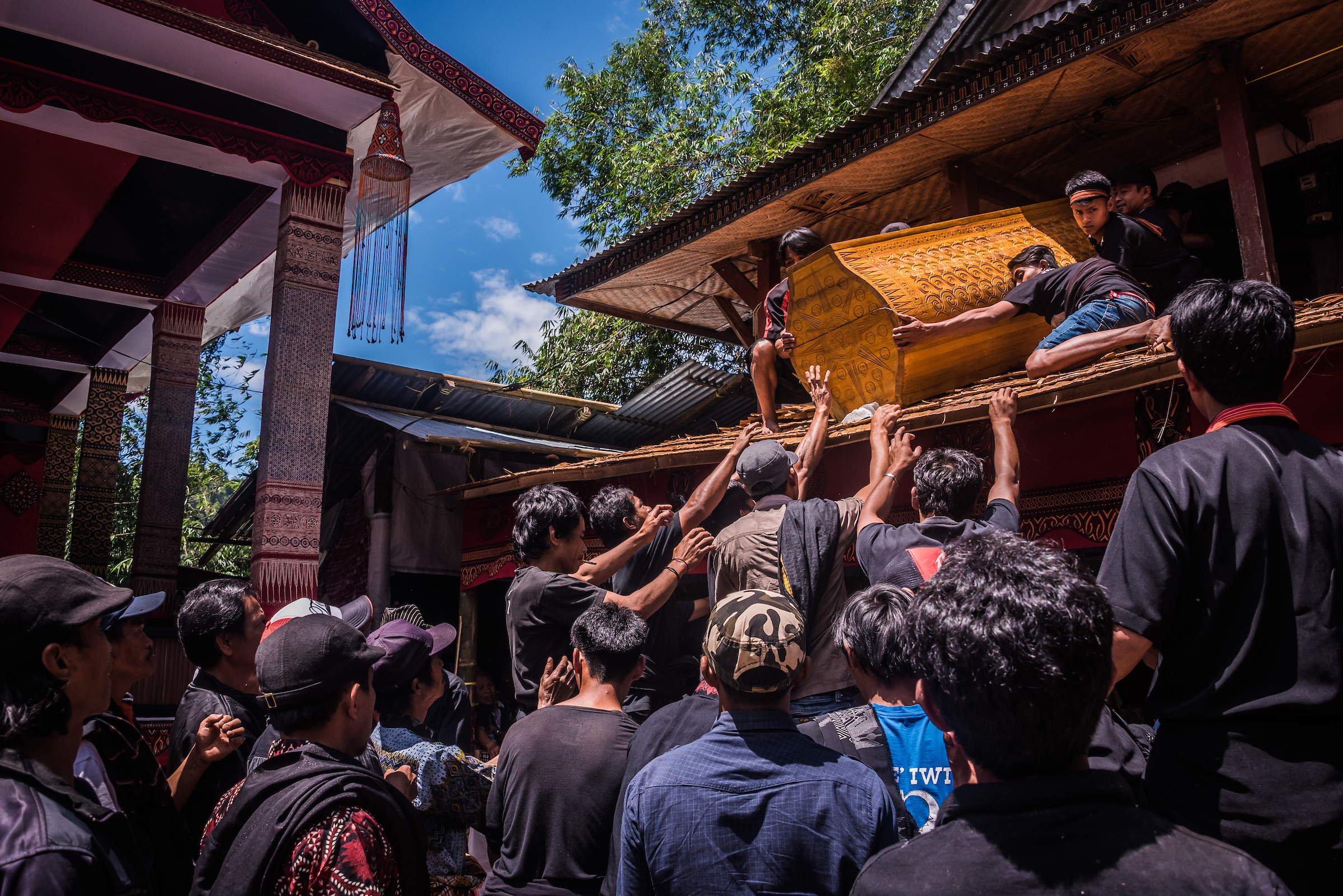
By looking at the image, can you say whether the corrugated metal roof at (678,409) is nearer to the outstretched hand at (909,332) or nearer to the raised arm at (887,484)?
the outstretched hand at (909,332)

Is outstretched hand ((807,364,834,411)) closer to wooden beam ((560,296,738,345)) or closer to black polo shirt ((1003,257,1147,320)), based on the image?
black polo shirt ((1003,257,1147,320))

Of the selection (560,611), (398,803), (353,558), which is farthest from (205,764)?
(353,558)

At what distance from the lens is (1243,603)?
176cm

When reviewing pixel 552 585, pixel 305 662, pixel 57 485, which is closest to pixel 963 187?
pixel 552 585

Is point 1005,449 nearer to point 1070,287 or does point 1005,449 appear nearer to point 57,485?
point 1070,287

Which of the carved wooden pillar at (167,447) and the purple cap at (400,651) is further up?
the carved wooden pillar at (167,447)

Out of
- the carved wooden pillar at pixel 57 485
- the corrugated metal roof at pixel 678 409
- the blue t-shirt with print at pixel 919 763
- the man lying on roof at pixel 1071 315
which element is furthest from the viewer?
the carved wooden pillar at pixel 57 485

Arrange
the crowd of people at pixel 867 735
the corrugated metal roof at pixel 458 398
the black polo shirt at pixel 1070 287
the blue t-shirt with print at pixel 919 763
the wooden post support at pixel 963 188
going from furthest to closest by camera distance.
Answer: the corrugated metal roof at pixel 458 398 < the wooden post support at pixel 963 188 < the black polo shirt at pixel 1070 287 < the blue t-shirt with print at pixel 919 763 < the crowd of people at pixel 867 735

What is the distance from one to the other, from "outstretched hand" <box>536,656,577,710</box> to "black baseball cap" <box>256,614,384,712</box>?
45.8 inches

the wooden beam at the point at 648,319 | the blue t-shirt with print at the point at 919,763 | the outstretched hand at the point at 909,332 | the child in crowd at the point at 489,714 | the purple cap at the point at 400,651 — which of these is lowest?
the child in crowd at the point at 489,714

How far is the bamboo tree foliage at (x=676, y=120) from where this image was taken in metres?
15.2

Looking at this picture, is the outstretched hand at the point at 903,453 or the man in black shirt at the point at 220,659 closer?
the man in black shirt at the point at 220,659

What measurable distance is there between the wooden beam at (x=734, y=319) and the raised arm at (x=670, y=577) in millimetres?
5248

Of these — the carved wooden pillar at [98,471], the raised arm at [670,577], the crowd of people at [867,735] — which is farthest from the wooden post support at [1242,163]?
the carved wooden pillar at [98,471]
